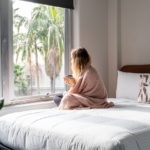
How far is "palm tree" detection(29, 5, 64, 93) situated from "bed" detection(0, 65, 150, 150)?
1.31m

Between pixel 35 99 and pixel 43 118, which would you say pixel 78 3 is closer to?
pixel 35 99

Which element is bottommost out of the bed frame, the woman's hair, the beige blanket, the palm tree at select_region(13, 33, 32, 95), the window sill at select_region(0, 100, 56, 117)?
the window sill at select_region(0, 100, 56, 117)

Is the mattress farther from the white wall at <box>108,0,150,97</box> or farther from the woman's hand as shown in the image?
the white wall at <box>108,0,150,97</box>

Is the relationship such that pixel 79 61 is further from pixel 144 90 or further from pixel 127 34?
pixel 127 34

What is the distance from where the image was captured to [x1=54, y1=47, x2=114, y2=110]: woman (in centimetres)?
261

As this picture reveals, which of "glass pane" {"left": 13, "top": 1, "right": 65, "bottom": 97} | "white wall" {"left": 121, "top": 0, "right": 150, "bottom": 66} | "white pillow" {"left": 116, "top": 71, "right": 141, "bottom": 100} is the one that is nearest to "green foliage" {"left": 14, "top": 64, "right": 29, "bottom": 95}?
"glass pane" {"left": 13, "top": 1, "right": 65, "bottom": 97}

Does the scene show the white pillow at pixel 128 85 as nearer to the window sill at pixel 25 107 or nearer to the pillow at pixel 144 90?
the pillow at pixel 144 90

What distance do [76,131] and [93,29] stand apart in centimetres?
244

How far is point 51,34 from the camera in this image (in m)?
3.46

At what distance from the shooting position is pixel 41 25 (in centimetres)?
333

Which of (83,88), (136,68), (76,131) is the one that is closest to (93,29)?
(136,68)

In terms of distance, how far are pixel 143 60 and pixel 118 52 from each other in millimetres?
450

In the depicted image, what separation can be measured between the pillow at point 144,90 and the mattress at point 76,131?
524mm

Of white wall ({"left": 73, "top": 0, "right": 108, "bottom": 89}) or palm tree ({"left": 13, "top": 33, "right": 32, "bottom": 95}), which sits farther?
white wall ({"left": 73, "top": 0, "right": 108, "bottom": 89})
